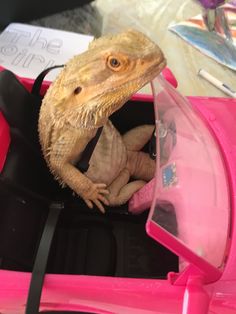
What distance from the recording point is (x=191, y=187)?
0.62 m

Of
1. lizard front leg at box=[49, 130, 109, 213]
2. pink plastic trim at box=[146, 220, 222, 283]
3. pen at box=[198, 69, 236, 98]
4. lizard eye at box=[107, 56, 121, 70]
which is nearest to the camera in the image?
pink plastic trim at box=[146, 220, 222, 283]

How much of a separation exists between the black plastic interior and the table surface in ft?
1.29

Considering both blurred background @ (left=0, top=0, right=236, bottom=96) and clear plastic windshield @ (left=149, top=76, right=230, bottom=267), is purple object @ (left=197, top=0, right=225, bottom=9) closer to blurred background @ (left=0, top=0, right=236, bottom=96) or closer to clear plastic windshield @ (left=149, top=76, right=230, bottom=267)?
blurred background @ (left=0, top=0, right=236, bottom=96)

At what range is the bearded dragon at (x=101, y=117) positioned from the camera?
0.62 meters

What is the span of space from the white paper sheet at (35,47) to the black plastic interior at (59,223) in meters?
0.43

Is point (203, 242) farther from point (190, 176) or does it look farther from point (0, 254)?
point (0, 254)

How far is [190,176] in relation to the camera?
0.63 meters

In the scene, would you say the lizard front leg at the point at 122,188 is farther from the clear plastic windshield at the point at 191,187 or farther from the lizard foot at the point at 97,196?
the clear plastic windshield at the point at 191,187

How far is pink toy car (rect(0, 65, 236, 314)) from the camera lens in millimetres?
583

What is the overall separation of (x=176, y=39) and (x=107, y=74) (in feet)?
2.47

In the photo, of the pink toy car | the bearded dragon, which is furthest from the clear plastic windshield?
the bearded dragon

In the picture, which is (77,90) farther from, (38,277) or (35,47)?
(35,47)

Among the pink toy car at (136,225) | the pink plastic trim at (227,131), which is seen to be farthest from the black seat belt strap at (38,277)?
the pink plastic trim at (227,131)

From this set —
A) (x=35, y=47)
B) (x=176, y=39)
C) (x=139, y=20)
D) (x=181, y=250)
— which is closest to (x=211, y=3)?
(x=176, y=39)
